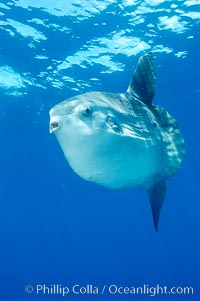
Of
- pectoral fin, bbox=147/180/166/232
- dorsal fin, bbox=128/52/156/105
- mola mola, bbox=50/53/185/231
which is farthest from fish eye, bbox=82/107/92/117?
pectoral fin, bbox=147/180/166/232

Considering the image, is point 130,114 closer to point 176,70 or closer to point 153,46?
point 153,46

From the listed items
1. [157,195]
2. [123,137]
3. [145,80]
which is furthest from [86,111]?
[157,195]

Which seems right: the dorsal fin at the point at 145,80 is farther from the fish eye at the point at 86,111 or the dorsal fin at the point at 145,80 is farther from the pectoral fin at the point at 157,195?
the fish eye at the point at 86,111

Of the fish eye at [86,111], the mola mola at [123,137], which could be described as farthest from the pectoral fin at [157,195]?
the fish eye at [86,111]

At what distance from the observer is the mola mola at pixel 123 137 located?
7.32 ft

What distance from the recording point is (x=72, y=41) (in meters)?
13.1

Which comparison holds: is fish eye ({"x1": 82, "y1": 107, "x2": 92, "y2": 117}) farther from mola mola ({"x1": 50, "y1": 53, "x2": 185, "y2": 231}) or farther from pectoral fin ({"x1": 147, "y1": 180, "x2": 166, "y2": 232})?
pectoral fin ({"x1": 147, "y1": 180, "x2": 166, "y2": 232})

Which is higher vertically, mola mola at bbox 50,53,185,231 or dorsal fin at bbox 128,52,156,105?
dorsal fin at bbox 128,52,156,105

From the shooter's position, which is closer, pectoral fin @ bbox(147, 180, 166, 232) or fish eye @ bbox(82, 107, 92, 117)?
fish eye @ bbox(82, 107, 92, 117)

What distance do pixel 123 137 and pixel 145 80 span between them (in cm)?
109

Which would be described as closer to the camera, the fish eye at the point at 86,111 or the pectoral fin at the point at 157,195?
the fish eye at the point at 86,111

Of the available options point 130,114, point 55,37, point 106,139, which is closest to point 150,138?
point 130,114

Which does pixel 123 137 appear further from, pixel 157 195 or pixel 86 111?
pixel 157 195

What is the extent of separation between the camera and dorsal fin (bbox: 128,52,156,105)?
10.6 feet
